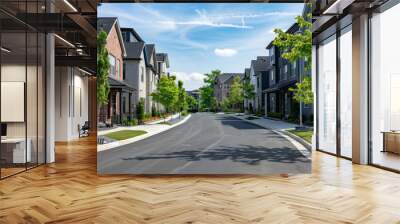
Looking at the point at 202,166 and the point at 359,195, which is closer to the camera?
the point at 359,195

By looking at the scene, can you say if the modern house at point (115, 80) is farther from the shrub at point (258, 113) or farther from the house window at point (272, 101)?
the house window at point (272, 101)

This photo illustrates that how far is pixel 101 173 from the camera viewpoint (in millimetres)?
6141

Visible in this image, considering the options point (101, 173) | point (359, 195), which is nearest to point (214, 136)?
point (101, 173)

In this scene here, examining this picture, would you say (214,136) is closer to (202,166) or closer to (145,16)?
(202,166)

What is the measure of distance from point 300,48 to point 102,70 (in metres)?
3.86

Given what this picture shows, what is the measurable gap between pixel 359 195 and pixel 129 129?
12.6 feet

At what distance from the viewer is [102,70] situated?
6.05m

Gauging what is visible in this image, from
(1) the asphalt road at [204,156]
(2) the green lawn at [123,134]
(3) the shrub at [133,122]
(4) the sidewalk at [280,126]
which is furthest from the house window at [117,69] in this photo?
(4) the sidewalk at [280,126]

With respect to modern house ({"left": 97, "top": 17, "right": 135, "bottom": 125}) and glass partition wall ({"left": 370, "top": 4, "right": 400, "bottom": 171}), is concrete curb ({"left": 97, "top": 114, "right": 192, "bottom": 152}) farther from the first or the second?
glass partition wall ({"left": 370, "top": 4, "right": 400, "bottom": 171})

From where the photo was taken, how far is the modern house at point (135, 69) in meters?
6.24

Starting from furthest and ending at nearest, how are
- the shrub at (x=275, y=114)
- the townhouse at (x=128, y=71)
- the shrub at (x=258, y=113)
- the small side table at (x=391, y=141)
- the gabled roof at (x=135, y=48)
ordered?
the shrub at (x=258, y=113) < the small side table at (x=391, y=141) < the shrub at (x=275, y=114) < the gabled roof at (x=135, y=48) < the townhouse at (x=128, y=71)

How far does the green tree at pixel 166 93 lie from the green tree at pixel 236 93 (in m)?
1.05

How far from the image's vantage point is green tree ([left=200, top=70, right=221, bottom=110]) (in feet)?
21.4

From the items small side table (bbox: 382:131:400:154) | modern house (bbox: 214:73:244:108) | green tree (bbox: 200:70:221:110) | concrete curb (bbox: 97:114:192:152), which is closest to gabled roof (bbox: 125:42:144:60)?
green tree (bbox: 200:70:221:110)
